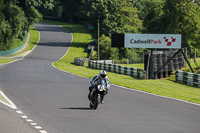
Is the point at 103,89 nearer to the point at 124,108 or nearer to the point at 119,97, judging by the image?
the point at 124,108

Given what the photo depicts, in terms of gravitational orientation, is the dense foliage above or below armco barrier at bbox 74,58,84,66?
above

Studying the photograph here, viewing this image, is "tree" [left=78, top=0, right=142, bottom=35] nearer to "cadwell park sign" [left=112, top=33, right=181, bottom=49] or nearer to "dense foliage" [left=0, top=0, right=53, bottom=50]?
"dense foliage" [left=0, top=0, right=53, bottom=50]

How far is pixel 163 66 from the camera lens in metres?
45.4

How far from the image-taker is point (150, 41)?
Result: 4572 centimetres

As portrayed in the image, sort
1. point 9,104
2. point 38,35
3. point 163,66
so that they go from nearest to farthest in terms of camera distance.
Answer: point 9,104 → point 163,66 → point 38,35

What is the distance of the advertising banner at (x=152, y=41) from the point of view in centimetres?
4572

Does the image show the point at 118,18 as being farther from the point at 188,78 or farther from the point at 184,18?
the point at 188,78

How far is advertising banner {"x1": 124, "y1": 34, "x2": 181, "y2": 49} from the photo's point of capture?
45.7m

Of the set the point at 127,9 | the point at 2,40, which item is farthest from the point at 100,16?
the point at 2,40

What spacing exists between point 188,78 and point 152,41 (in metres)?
8.20

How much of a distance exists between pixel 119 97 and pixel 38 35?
3198 inches

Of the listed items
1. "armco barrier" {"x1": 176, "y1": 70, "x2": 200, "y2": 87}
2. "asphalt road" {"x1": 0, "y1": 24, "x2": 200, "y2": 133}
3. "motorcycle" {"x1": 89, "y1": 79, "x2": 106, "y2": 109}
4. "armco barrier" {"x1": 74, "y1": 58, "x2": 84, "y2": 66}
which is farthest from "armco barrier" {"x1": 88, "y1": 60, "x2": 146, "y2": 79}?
"motorcycle" {"x1": 89, "y1": 79, "x2": 106, "y2": 109}

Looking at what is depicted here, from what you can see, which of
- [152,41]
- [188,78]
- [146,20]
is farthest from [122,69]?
[146,20]

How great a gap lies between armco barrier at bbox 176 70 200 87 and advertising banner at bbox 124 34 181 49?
18.1 ft
